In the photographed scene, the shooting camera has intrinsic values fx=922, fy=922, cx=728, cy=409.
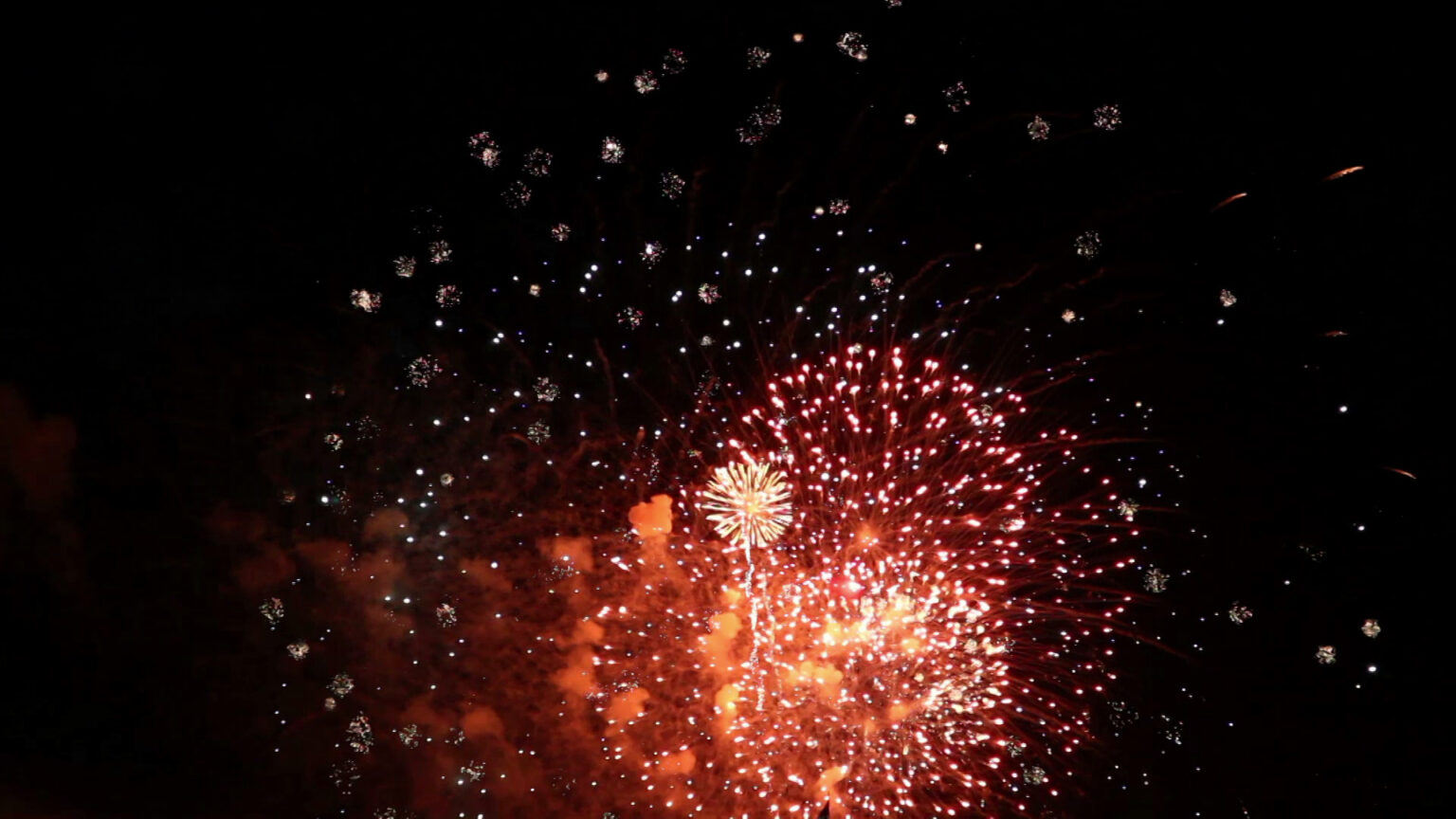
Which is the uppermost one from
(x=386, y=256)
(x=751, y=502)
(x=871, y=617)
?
(x=386, y=256)

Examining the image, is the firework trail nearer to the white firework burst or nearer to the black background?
the white firework burst

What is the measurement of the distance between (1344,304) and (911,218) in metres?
1.22

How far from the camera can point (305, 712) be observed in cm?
272

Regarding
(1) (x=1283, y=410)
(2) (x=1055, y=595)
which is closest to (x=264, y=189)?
(2) (x=1055, y=595)

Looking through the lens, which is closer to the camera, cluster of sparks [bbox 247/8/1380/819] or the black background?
the black background

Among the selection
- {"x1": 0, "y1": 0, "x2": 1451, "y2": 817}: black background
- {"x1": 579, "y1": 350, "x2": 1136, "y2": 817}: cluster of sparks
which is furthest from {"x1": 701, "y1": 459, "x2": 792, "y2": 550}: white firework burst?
{"x1": 0, "y1": 0, "x2": 1451, "y2": 817}: black background

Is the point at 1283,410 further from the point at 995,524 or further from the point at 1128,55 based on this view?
the point at 1128,55

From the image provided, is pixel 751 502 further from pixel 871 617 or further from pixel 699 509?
pixel 871 617

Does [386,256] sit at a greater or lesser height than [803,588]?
greater

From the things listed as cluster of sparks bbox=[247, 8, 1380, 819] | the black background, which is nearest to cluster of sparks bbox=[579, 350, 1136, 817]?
cluster of sparks bbox=[247, 8, 1380, 819]

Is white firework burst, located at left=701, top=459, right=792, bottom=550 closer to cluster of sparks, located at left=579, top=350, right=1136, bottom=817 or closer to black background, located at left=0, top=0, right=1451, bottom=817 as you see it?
cluster of sparks, located at left=579, top=350, right=1136, bottom=817

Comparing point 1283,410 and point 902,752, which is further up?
point 1283,410

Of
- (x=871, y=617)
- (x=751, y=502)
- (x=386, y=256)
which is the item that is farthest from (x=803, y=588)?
(x=386, y=256)

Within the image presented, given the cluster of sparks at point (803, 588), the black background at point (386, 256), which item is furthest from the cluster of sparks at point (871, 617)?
the black background at point (386, 256)
